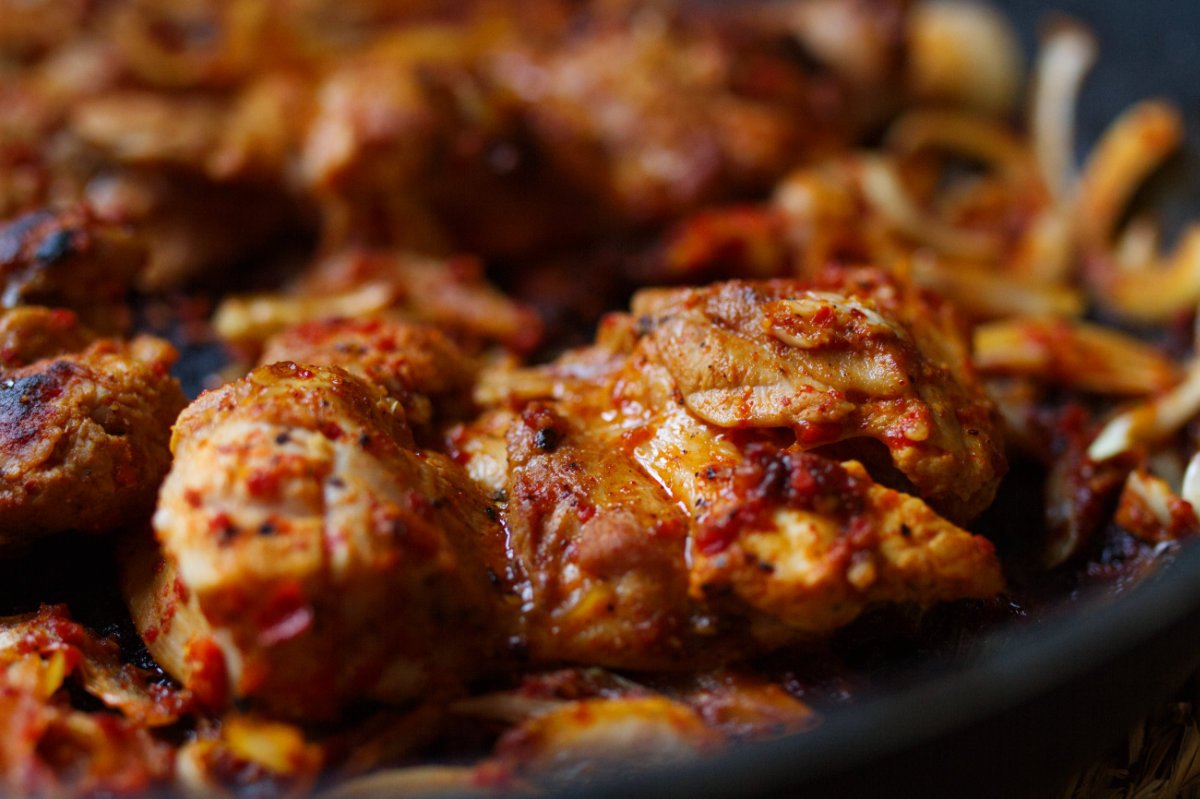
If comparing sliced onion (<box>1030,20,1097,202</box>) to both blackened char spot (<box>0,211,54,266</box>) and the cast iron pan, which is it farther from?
blackened char spot (<box>0,211,54,266</box>)

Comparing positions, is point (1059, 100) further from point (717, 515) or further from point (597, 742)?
point (597, 742)

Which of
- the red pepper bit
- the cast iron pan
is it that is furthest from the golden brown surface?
the cast iron pan

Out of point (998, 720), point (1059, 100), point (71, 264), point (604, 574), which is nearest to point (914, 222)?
point (1059, 100)

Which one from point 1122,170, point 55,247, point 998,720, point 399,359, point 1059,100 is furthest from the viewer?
point 1059,100

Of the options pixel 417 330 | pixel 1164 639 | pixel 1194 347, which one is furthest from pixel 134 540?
pixel 1194 347

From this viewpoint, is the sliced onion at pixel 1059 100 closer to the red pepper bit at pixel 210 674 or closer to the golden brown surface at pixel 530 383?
the golden brown surface at pixel 530 383

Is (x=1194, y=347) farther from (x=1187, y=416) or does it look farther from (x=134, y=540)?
(x=134, y=540)
